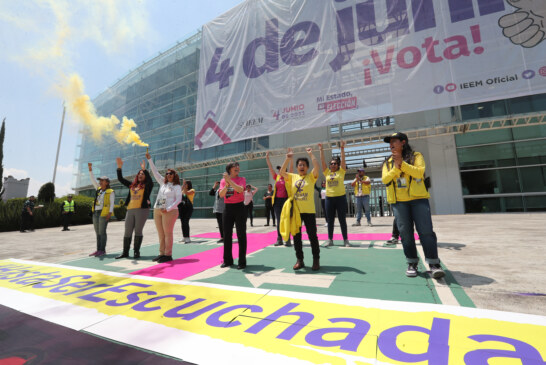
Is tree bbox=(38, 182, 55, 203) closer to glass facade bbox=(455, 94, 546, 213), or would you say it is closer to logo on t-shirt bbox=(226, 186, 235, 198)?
logo on t-shirt bbox=(226, 186, 235, 198)

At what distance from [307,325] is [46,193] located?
59.8 feet

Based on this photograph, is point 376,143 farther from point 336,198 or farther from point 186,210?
point 186,210

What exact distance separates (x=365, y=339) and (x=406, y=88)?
30.1 feet

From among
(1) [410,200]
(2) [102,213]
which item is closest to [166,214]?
(2) [102,213]

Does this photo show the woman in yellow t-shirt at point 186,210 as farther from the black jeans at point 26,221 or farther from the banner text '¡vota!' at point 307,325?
the black jeans at point 26,221

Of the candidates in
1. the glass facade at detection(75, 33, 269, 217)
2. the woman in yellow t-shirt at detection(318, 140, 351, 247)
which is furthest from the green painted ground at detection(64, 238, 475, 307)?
the glass facade at detection(75, 33, 269, 217)

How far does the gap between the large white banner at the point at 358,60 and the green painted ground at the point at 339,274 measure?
657 cm

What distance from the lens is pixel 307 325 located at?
1646mm

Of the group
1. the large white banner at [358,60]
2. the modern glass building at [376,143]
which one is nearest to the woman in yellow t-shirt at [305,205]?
the large white banner at [358,60]

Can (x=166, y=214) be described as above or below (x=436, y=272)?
above

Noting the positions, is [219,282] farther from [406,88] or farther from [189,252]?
[406,88]

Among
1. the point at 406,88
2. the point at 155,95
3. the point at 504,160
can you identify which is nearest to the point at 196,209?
the point at 155,95

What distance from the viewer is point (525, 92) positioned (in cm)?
716

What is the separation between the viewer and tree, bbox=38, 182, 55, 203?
1354 centimetres
